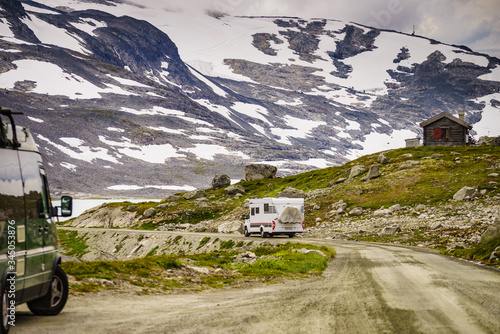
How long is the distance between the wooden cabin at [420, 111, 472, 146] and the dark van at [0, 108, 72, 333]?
8835cm

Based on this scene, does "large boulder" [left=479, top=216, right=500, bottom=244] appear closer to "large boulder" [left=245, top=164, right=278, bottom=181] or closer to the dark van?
the dark van

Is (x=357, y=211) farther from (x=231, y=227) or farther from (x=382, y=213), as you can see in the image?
(x=231, y=227)

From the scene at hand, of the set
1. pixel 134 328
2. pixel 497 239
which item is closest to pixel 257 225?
pixel 497 239

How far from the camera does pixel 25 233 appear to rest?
9469 millimetres

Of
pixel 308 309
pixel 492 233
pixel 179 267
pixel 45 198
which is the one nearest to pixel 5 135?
pixel 45 198

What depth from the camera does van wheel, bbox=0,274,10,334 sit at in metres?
8.41

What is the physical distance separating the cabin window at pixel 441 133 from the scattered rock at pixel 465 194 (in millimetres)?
41558

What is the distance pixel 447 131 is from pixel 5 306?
302 feet

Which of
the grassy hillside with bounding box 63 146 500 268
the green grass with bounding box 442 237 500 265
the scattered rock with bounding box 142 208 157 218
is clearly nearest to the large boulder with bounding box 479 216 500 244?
the green grass with bounding box 442 237 500 265

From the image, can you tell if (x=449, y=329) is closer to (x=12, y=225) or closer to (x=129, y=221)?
(x=12, y=225)

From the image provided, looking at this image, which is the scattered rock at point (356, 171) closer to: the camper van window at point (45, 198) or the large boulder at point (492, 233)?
the large boulder at point (492, 233)

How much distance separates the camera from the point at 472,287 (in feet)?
48.8

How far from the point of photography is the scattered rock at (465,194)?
4997cm

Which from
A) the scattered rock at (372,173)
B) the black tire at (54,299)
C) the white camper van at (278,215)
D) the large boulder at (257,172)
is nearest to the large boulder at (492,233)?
the white camper van at (278,215)
